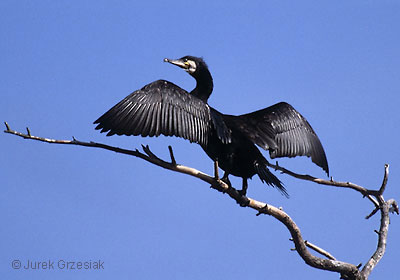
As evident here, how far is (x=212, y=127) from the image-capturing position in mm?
6434

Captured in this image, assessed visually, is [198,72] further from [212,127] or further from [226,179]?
[226,179]

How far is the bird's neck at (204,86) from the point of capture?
24.9ft

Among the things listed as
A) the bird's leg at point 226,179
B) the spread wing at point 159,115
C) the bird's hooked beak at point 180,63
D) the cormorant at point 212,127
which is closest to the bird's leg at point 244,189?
the cormorant at point 212,127

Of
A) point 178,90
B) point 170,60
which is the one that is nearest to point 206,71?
point 170,60

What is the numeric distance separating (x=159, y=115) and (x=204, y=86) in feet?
5.29

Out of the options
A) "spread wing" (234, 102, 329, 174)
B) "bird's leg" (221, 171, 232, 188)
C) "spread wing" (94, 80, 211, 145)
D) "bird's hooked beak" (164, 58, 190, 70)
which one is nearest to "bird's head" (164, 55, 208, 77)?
"bird's hooked beak" (164, 58, 190, 70)

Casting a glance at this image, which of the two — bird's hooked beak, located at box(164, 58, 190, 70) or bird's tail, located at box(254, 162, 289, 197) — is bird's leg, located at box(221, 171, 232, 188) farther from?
bird's hooked beak, located at box(164, 58, 190, 70)

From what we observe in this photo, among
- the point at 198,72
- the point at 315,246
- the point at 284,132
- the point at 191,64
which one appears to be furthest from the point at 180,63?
the point at 315,246

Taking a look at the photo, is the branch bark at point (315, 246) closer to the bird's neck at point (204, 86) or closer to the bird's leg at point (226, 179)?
the bird's leg at point (226, 179)

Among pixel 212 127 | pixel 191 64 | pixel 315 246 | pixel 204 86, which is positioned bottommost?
pixel 315 246

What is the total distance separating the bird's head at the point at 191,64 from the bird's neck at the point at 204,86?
88mm

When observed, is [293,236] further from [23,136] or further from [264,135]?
[23,136]

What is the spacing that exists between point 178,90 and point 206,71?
4.19 ft

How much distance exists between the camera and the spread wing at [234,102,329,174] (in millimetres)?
6853
